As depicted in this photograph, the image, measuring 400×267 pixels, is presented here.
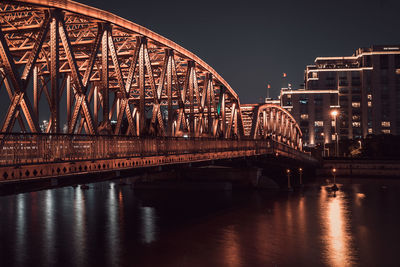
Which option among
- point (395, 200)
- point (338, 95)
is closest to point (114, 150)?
point (395, 200)

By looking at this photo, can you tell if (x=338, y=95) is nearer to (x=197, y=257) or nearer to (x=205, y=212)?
(x=205, y=212)

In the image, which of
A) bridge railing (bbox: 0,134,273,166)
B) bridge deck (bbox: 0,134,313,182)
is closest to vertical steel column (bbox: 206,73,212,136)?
bridge deck (bbox: 0,134,313,182)

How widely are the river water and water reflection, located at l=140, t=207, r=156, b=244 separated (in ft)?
0.24

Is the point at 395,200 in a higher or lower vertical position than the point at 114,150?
lower

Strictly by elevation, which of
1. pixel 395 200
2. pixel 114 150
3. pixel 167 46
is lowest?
pixel 395 200

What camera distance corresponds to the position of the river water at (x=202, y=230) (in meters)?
25.8

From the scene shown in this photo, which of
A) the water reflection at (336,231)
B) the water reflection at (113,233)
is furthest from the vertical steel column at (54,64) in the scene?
the water reflection at (336,231)

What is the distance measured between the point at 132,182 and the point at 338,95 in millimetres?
143398

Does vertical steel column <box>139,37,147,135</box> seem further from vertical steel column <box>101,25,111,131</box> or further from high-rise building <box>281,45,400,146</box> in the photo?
high-rise building <box>281,45,400,146</box>

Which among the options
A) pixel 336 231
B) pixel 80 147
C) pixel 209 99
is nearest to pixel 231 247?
pixel 336 231

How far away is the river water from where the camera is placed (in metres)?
25.8

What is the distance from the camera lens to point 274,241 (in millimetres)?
30516

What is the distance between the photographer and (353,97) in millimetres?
190500

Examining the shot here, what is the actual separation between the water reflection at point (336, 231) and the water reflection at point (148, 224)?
470 inches
